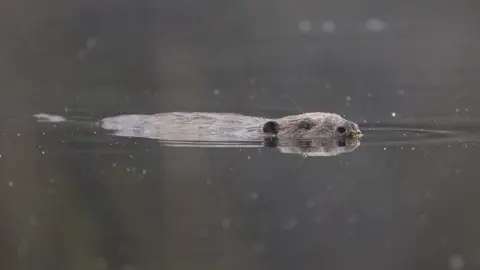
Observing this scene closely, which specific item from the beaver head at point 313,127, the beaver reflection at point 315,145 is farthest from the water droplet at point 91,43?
the beaver reflection at point 315,145

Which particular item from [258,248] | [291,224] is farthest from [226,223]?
[258,248]

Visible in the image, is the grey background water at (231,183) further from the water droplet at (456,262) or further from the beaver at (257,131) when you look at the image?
the beaver at (257,131)

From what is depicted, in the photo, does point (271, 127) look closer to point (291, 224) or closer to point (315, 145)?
point (315, 145)

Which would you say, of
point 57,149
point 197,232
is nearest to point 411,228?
point 197,232

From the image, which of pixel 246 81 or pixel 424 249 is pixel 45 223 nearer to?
pixel 424 249

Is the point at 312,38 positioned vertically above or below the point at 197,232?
above

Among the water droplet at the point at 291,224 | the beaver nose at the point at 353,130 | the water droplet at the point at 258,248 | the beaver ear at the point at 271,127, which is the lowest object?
the water droplet at the point at 258,248
